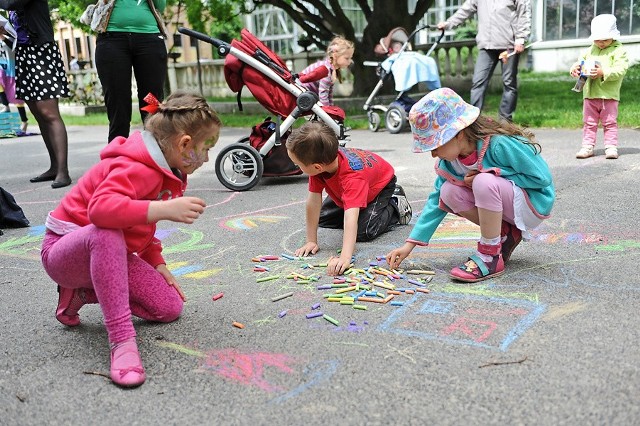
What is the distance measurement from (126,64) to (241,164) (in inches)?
47.0

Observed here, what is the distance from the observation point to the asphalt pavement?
1919 millimetres

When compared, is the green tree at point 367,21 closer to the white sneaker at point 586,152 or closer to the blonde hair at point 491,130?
the white sneaker at point 586,152

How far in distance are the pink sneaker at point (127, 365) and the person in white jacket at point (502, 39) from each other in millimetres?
6159

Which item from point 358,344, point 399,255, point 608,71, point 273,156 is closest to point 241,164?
point 273,156

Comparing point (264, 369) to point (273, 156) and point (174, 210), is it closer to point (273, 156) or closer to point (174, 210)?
point (174, 210)

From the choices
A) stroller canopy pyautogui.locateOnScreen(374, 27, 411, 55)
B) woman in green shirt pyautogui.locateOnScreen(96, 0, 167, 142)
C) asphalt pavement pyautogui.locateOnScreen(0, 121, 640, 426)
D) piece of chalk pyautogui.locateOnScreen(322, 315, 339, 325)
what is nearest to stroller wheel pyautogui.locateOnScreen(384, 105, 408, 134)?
stroller canopy pyautogui.locateOnScreen(374, 27, 411, 55)

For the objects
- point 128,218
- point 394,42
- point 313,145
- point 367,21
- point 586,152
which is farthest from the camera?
point 367,21

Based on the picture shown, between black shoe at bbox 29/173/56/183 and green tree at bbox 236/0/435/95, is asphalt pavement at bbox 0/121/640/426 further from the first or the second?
green tree at bbox 236/0/435/95

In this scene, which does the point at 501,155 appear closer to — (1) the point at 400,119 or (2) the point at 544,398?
(2) the point at 544,398

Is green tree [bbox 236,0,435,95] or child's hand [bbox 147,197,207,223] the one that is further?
green tree [bbox 236,0,435,95]

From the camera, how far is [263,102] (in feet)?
18.2

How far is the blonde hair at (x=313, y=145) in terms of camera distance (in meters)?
3.25

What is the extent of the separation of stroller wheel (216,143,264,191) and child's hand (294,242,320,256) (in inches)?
77.0

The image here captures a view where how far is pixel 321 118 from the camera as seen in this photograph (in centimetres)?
560
